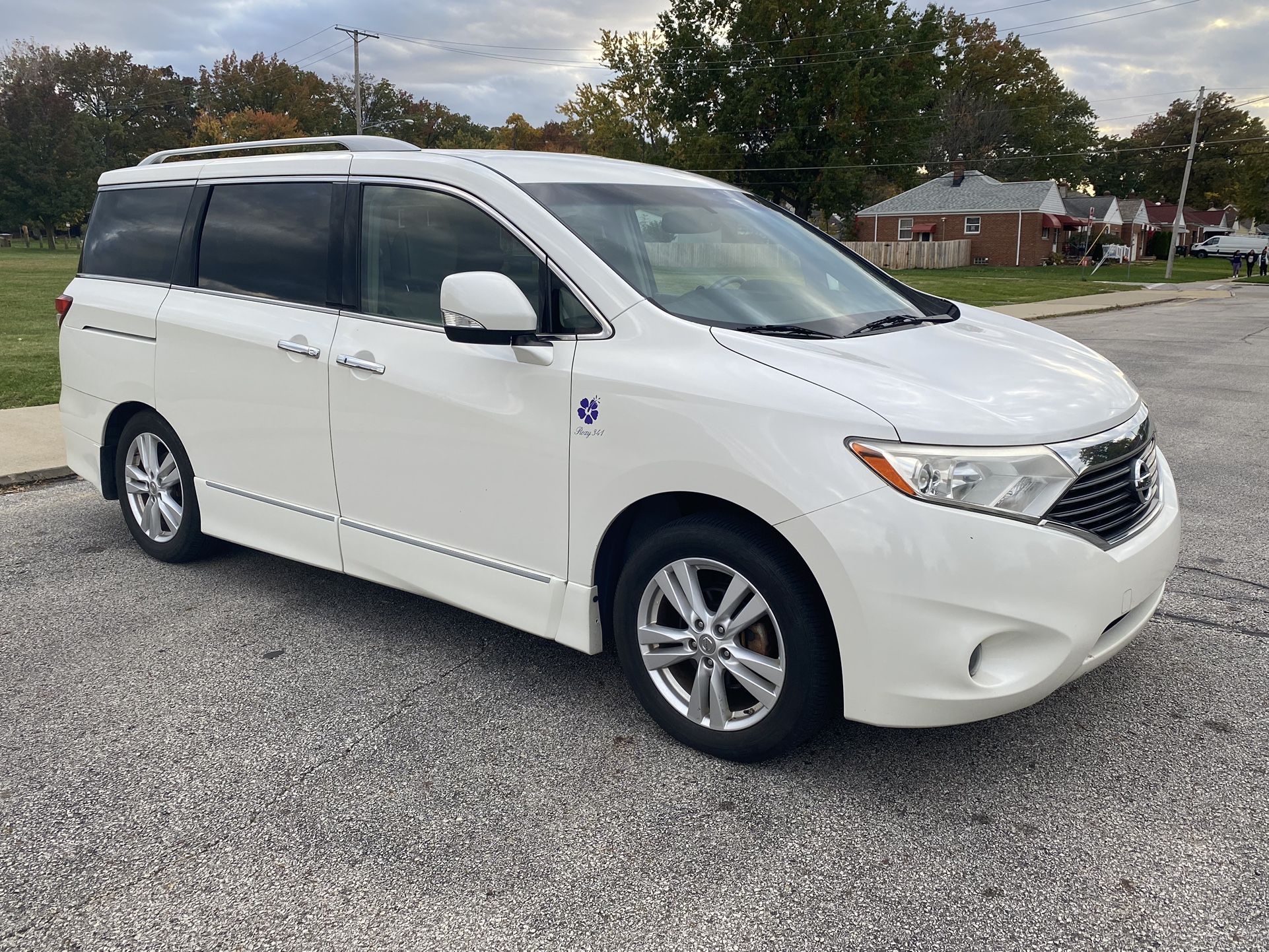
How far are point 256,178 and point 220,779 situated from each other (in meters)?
2.66

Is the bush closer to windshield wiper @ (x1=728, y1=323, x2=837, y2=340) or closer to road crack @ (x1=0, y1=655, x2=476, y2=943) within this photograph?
windshield wiper @ (x1=728, y1=323, x2=837, y2=340)

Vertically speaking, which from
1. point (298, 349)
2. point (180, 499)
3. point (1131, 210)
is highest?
point (1131, 210)

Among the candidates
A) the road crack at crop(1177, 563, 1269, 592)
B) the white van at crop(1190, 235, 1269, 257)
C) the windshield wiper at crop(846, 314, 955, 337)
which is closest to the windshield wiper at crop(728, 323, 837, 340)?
the windshield wiper at crop(846, 314, 955, 337)

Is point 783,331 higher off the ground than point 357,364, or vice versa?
point 783,331

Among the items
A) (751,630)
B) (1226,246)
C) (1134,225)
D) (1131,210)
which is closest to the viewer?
(751,630)

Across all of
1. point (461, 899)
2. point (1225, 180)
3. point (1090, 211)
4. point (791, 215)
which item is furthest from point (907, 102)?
point (1225, 180)

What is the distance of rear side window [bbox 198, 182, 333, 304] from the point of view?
4184 mm

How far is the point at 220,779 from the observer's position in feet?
10.5

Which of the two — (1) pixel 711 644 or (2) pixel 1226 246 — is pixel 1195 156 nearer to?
(2) pixel 1226 246

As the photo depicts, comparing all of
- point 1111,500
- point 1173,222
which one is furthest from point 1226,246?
point 1111,500

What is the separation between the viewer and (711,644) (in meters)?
3.17

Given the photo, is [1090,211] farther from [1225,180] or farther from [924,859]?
[924,859]

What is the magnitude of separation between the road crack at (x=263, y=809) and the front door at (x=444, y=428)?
39 cm

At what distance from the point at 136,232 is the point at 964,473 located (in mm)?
4322
